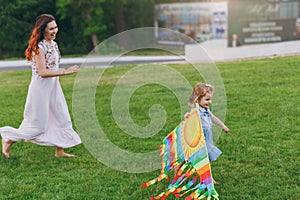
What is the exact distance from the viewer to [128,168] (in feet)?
18.7

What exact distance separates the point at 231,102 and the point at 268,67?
174 inches

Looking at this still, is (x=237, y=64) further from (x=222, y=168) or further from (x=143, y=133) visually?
(x=222, y=168)

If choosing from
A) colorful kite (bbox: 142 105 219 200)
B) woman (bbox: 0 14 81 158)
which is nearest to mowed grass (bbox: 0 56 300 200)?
woman (bbox: 0 14 81 158)

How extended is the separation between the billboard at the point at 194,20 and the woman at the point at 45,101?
15.2 m

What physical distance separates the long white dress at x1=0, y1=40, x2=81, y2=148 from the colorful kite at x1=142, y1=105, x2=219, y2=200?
71.6 inches

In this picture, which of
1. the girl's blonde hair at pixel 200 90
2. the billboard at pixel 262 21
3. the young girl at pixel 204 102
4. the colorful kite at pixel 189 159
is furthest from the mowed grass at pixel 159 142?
the billboard at pixel 262 21

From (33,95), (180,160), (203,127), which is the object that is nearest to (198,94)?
(203,127)

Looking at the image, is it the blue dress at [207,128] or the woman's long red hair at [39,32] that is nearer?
the blue dress at [207,128]

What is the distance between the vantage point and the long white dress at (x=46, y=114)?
5883mm

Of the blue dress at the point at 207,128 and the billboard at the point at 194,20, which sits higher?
the blue dress at the point at 207,128

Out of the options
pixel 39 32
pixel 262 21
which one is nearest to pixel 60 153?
pixel 39 32

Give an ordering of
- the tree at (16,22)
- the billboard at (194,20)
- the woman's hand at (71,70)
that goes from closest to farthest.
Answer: the woman's hand at (71,70), the billboard at (194,20), the tree at (16,22)

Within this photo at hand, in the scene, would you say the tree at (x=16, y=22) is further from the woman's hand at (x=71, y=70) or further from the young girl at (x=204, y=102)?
the young girl at (x=204, y=102)

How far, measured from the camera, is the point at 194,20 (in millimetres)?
24359
